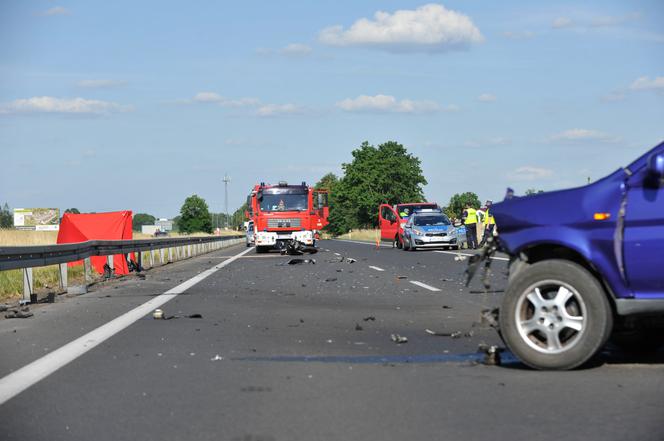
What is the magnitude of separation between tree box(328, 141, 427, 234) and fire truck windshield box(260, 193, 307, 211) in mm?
Answer: 94041

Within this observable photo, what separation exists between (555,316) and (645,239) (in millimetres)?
801

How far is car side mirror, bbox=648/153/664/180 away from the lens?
6.19 metres

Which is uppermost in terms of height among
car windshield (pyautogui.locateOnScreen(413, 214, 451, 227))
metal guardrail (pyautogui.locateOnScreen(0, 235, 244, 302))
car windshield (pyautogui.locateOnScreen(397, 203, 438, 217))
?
car windshield (pyautogui.locateOnScreen(397, 203, 438, 217))

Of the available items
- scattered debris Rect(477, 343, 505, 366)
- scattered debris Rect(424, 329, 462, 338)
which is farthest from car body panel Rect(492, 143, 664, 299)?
scattered debris Rect(424, 329, 462, 338)

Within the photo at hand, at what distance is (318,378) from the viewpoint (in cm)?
655

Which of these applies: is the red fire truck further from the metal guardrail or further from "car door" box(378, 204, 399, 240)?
the metal guardrail

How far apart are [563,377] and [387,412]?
5.30 ft

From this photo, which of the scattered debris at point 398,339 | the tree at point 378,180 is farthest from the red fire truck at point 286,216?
the tree at point 378,180

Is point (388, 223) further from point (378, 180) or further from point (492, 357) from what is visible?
point (378, 180)

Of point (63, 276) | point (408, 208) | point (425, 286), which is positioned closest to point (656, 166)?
point (425, 286)

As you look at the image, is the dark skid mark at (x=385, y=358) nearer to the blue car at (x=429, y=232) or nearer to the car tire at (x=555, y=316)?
the car tire at (x=555, y=316)

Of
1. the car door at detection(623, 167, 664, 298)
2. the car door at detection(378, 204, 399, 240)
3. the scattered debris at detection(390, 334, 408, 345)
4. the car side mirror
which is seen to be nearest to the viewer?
the car side mirror

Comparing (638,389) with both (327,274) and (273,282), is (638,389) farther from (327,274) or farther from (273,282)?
(327,274)

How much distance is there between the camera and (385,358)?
7477 millimetres
